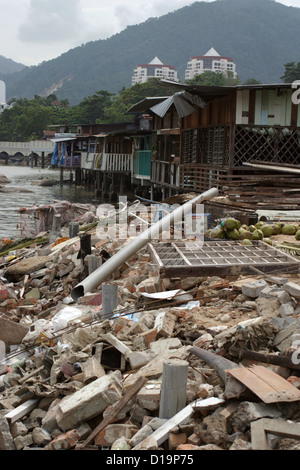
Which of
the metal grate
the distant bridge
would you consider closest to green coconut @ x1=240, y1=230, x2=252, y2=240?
the metal grate

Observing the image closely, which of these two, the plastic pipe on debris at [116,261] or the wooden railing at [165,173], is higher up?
the wooden railing at [165,173]

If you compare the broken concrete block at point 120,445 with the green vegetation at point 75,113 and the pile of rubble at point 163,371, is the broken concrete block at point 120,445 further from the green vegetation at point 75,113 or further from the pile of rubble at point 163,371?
the green vegetation at point 75,113

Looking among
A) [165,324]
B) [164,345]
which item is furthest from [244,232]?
[164,345]

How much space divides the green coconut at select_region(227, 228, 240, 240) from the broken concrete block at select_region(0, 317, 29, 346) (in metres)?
4.10

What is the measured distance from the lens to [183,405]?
4379mm

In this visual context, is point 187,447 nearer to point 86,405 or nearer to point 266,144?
point 86,405

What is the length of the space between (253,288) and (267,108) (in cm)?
1225

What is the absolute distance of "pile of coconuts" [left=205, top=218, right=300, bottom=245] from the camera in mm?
9891

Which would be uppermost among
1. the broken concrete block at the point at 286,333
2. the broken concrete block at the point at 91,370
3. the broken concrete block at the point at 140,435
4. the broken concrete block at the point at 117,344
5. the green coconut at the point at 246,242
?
the green coconut at the point at 246,242

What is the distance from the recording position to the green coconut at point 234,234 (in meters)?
9.88

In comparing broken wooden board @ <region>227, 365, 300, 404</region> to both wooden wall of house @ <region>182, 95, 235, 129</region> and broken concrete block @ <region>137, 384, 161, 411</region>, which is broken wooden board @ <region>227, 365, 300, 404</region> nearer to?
broken concrete block @ <region>137, 384, 161, 411</region>

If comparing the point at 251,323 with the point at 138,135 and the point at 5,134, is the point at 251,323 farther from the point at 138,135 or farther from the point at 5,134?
the point at 5,134

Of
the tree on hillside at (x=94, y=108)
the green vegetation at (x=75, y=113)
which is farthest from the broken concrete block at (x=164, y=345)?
the tree on hillside at (x=94, y=108)

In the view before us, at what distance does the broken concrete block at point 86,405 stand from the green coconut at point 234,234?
549 centimetres
